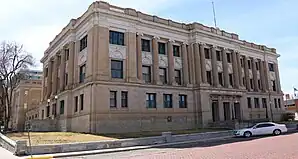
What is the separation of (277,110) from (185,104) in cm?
2648

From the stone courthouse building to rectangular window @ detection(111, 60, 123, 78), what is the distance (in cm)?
12

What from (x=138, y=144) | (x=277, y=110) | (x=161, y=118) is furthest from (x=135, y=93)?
(x=277, y=110)

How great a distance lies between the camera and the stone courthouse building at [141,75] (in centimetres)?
3238

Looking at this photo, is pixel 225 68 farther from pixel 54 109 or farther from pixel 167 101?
pixel 54 109

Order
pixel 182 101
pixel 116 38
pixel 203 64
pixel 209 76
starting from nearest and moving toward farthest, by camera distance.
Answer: pixel 116 38, pixel 182 101, pixel 203 64, pixel 209 76

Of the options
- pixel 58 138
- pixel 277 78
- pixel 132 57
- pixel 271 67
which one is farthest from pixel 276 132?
pixel 277 78

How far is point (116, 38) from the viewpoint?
3431 centimetres

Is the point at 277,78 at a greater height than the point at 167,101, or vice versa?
the point at 277,78

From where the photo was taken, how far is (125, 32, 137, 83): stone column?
34162 millimetres

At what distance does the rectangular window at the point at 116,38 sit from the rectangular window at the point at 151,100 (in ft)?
24.8

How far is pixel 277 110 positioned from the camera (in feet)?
183

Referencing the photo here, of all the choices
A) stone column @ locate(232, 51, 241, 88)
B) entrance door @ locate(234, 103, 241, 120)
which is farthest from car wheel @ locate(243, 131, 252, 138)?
stone column @ locate(232, 51, 241, 88)

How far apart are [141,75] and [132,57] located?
2692 mm

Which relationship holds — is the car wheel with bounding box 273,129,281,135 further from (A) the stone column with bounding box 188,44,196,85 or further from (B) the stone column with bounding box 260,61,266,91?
(B) the stone column with bounding box 260,61,266,91
